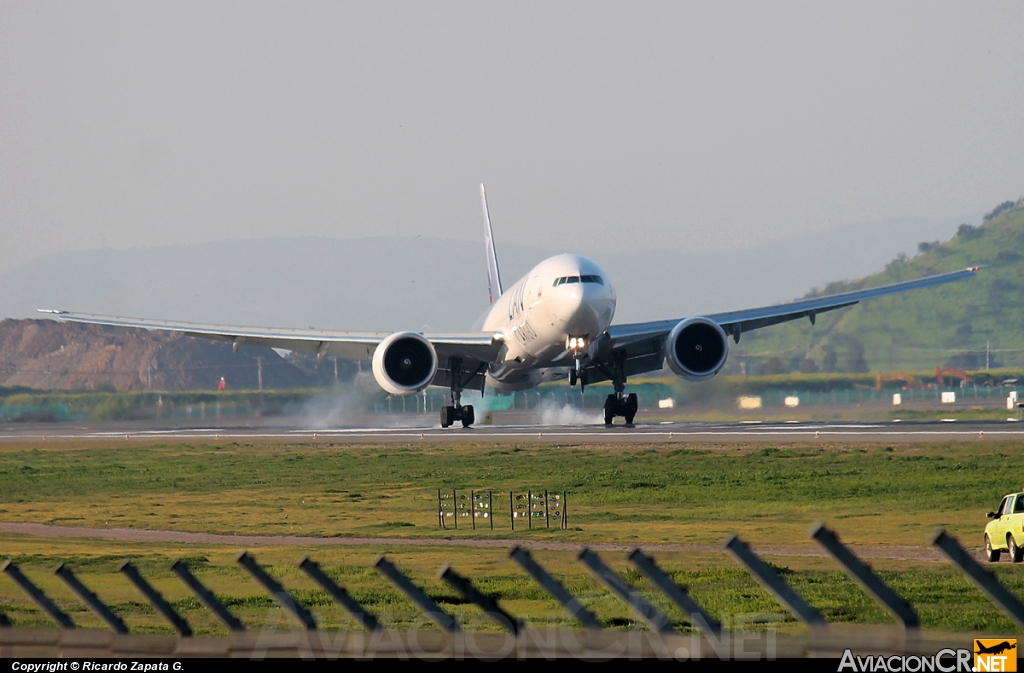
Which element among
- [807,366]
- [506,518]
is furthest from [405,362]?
[807,366]

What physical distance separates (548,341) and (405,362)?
6.69 meters

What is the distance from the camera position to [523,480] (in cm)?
3097

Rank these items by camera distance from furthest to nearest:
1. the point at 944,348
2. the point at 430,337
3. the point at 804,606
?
the point at 944,348
the point at 430,337
the point at 804,606

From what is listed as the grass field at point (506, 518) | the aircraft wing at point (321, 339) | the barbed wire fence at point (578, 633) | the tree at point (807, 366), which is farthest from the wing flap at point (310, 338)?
the barbed wire fence at point (578, 633)

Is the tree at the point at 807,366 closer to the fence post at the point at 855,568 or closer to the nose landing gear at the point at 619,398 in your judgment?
the nose landing gear at the point at 619,398

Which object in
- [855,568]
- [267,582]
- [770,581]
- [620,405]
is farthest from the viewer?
[620,405]

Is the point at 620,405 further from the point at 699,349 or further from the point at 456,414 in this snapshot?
the point at 456,414

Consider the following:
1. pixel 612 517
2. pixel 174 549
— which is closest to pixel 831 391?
pixel 612 517

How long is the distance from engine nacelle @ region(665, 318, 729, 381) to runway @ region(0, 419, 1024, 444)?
2047mm

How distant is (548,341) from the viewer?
41406 mm

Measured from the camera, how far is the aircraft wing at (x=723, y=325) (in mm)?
45688

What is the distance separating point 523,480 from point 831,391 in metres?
37.0

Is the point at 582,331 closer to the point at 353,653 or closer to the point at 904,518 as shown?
the point at 904,518

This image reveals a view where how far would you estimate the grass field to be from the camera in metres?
15.5
